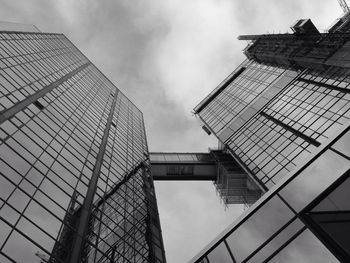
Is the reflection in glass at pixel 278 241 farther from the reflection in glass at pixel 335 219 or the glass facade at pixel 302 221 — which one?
the reflection in glass at pixel 335 219

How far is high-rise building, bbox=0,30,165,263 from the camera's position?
18750 millimetres

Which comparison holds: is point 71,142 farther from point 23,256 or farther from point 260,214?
point 260,214

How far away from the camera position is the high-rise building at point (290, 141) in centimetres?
1195

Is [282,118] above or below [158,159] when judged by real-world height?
below


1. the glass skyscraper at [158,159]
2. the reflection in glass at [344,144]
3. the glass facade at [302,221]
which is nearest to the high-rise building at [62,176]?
the glass skyscraper at [158,159]

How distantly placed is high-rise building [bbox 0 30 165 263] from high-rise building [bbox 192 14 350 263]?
8.53 meters

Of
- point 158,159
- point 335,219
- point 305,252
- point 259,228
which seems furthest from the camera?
point 158,159

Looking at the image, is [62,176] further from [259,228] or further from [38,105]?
[259,228]

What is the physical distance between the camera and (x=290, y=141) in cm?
3881

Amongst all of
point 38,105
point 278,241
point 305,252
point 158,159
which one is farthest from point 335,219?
point 158,159

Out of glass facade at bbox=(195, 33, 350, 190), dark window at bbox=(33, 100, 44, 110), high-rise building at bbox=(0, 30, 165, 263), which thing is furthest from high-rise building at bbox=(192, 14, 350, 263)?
dark window at bbox=(33, 100, 44, 110)

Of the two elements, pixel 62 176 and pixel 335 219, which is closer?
pixel 335 219

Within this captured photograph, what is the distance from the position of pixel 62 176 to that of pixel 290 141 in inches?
933

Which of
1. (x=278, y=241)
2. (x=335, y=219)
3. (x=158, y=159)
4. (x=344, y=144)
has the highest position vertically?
(x=158, y=159)
